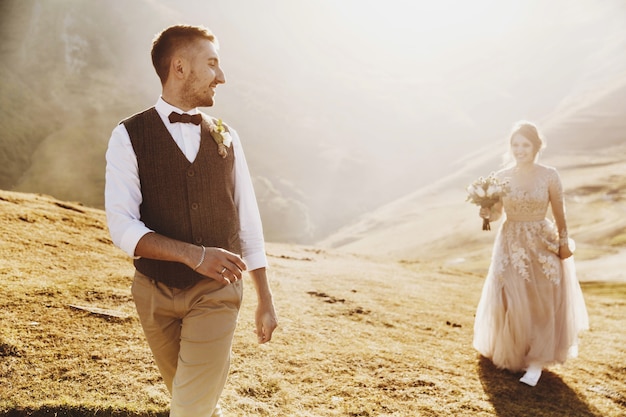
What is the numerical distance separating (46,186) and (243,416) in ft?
243

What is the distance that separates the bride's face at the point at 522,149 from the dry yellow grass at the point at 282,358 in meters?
2.94

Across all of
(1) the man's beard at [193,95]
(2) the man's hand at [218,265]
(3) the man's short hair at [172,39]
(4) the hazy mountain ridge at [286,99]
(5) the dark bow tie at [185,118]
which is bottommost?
(2) the man's hand at [218,265]

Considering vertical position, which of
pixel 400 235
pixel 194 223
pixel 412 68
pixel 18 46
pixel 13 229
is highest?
pixel 412 68

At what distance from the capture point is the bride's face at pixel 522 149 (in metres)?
6.46

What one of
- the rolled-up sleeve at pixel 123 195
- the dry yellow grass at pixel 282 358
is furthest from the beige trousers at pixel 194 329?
the dry yellow grass at pixel 282 358

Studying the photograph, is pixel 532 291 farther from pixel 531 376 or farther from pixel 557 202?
pixel 557 202

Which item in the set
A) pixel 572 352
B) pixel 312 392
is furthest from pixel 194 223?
pixel 572 352

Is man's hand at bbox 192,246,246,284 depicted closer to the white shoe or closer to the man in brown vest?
the man in brown vest

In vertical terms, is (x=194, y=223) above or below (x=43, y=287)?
above

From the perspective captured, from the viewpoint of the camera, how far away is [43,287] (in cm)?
671

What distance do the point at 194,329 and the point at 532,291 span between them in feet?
17.2

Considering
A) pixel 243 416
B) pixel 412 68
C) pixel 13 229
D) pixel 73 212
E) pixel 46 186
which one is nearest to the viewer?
pixel 243 416

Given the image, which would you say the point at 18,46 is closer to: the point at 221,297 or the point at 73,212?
the point at 73,212

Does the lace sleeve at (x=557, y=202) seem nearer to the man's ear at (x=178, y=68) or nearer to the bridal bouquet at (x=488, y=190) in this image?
the bridal bouquet at (x=488, y=190)
